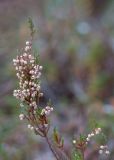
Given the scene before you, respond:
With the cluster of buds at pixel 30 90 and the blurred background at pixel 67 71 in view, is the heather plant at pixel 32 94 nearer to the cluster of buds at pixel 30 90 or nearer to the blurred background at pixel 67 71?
the cluster of buds at pixel 30 90

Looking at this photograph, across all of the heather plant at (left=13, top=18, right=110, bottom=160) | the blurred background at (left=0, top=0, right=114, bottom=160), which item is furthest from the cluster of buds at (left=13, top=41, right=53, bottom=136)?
the blurred background at (left=0, top=0, right=114, bottom=160)

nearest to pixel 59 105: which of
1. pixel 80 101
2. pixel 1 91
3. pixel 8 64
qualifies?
pixel 80 101

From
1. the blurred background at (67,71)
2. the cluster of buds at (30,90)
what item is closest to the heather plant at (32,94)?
the cluster of buds at (30,90)

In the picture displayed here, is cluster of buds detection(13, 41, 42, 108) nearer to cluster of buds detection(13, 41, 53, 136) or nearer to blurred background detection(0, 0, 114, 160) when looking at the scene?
cluster of buds detection(13, 41, 53, 136)

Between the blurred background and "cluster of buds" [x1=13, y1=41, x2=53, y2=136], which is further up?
the blurred background

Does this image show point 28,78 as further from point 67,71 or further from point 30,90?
point 67,71

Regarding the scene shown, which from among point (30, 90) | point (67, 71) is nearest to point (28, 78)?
point (30, 90)

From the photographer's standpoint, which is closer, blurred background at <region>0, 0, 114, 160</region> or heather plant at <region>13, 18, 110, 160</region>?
heather plant at <region>13, 18, 110, 160</region>
